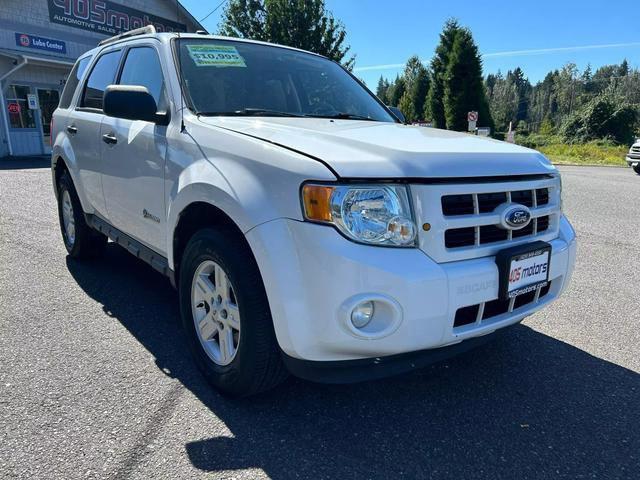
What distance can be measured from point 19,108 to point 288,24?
13951 millimetres

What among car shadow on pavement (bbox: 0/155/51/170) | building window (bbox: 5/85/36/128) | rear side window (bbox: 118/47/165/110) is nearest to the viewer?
rear side window (bbox: 118/47/165/110)

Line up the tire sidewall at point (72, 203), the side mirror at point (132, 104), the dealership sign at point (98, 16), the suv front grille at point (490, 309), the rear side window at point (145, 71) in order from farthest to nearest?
the dealership sign at point (98, 16), the tire sidewall at point (72, 203), the rear side window at point (145, 71), the side mirror at point (132, 104), the suv front grille at point (490, 309)

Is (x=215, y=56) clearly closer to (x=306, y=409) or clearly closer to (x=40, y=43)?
(x=306, y=409)

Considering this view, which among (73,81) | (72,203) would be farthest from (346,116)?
(73,81)

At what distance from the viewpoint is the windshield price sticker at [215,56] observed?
3.12 meters

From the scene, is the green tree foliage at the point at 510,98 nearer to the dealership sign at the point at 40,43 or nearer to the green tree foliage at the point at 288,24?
the green tree foliage at the point at 288,24

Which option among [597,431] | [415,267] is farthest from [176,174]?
[597,431]

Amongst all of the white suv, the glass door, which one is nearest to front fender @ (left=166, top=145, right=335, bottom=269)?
the white suv

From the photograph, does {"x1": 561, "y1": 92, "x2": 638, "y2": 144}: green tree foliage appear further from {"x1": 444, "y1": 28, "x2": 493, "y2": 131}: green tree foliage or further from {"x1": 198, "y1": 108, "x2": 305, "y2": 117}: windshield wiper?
{"x1": 198, "y1": 108, "x2": 305, "y2": 117}: windshield wiper

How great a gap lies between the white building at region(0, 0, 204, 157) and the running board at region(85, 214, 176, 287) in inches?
636

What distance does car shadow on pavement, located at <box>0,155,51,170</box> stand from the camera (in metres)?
14.5

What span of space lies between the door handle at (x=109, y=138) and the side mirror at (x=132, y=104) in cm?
59

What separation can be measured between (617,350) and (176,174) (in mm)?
2926

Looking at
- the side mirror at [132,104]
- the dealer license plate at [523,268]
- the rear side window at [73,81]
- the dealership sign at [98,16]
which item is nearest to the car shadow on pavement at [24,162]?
the dealership sign at [98,16]
